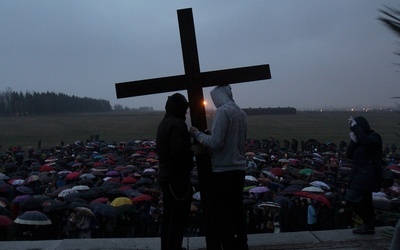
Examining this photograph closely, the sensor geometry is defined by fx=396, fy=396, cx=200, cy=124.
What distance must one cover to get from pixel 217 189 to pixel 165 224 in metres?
0.59

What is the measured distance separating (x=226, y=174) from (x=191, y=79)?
93 cm

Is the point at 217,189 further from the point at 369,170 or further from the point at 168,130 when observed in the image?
the point at 369,170

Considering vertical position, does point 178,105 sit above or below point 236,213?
above

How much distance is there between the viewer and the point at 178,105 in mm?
3426

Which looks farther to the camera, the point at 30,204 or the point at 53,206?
the point at 30,204

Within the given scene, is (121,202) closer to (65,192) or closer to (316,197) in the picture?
(65,192)

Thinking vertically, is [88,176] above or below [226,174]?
below

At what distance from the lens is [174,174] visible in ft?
11.0

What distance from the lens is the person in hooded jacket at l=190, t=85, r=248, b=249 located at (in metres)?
3.22

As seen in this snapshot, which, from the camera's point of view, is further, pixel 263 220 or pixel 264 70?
pixel 263 220

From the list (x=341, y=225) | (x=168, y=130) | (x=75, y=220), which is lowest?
(x=341, y=225)

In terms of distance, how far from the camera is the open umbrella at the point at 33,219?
713 cm

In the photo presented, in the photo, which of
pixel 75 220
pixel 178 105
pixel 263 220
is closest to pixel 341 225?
pixel 263 220

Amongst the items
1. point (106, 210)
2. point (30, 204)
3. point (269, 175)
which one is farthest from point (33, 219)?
point (269, 175)
